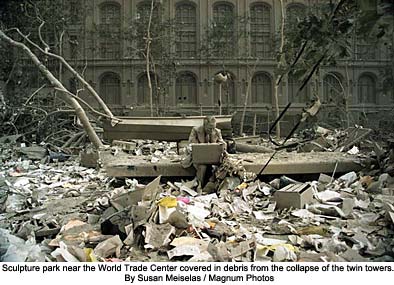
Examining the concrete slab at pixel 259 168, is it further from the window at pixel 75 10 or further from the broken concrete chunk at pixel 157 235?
the window at pixel 75 10

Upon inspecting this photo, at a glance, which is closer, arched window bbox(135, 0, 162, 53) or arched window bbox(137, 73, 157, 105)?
arched window bbox(135, 0, 162, 53)

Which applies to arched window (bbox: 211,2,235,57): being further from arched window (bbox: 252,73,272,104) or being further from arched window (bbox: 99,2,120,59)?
arched window (bbox: 99,2,120,59)

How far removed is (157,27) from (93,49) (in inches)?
109

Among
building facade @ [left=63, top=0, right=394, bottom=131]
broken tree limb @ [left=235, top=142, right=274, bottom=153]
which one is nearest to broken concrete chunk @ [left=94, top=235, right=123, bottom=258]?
broken tree limb @ [left=235, top=142, right=274, bottom=153]

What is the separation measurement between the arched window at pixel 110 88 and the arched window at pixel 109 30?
1011mm

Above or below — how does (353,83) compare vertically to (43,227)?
above

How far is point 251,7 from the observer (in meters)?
17.8

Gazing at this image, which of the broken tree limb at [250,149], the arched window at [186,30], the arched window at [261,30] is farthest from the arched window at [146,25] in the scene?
the broken tree limb at [250,149]

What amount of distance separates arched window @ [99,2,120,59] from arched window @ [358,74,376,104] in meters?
9.71

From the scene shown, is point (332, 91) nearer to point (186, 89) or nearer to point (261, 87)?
point (261, 87)

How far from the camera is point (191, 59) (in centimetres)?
2077

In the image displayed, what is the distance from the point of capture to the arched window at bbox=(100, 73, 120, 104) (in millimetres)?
19594
